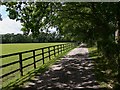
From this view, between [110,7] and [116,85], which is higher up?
[110,7]

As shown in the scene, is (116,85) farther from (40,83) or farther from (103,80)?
(40,83)

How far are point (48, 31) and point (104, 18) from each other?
7.90 meters

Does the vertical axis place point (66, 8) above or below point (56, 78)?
above

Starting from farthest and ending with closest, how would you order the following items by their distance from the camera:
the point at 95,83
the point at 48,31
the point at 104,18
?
the point at 48,31 → the point at 104,18 → the point at 95,83

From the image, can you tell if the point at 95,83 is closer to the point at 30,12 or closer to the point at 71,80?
the point at 71,80

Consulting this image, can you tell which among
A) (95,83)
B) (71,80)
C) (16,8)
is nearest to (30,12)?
(16,8)

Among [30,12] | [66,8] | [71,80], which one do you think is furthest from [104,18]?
[71,80]

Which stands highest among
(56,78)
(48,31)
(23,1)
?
(23,1)

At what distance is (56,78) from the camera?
11.5m

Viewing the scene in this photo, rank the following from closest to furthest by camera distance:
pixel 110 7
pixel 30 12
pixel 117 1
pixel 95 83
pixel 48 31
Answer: pixel 95 83, pixel 117 1, pixel 110 7, pixel 30 12, pixel 48 31

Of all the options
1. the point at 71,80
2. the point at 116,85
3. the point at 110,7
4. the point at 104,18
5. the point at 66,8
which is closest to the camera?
the point at 116,85

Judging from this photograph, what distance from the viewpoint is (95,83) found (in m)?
9.98

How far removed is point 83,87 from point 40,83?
1.93 meters

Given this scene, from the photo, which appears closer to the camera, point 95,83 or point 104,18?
point 95,83
